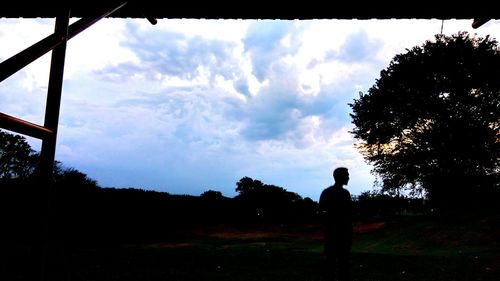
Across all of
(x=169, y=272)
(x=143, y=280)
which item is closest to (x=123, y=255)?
(x=169, y=272)

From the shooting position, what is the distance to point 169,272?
412 inches

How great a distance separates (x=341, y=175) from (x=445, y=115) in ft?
91.9

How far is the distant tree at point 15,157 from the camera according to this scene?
26.9 meters

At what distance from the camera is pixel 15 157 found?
2752 centimetres

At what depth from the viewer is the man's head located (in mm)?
6527

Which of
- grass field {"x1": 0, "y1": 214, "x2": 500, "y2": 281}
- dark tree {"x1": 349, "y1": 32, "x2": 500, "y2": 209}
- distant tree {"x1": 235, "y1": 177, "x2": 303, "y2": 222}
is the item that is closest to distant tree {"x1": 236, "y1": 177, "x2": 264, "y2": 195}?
distant tree {"x1": 235, "y1": 177, "x2": 303, "y2": 222}

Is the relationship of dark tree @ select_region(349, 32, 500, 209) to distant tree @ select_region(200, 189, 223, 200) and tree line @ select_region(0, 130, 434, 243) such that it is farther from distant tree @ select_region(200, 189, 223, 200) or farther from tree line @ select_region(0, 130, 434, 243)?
distant tree @ select_region(200, 189, 223, 200)

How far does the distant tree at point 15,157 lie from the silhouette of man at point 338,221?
25.8m

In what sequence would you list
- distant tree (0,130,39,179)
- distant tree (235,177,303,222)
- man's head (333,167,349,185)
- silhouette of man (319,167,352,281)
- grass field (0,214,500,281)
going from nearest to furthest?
silhouette of man (319,167,352,281), man's head (333,167,349,185), grass field (0,214,500,281), distant tree (0,130,39,179), distant tree (235,177,303,222)

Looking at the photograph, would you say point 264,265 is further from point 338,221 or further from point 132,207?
Result: point 132,207

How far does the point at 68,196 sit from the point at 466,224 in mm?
21609

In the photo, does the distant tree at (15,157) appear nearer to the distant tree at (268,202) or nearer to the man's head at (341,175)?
the distant tree at (268,202)

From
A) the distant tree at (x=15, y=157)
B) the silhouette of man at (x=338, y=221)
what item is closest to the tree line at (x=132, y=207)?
the distant tree at (x=15, y=157)

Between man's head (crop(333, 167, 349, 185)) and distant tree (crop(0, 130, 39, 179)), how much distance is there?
25927mm
